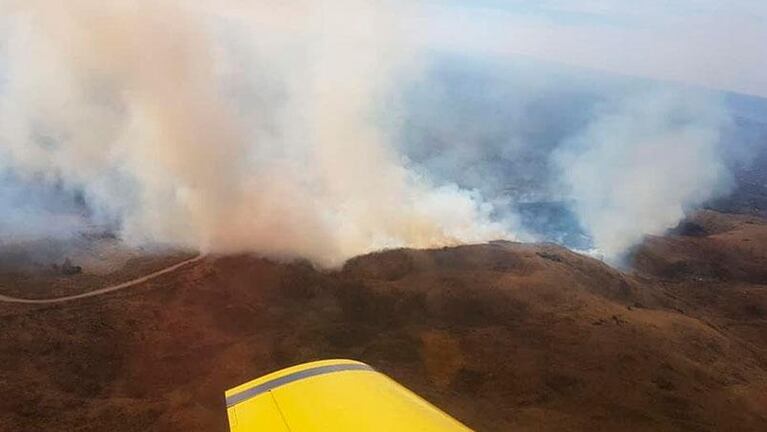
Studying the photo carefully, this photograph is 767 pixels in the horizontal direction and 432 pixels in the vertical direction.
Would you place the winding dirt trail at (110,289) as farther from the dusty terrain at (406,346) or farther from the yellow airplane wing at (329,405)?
the yellow airplane wing at (329,405)

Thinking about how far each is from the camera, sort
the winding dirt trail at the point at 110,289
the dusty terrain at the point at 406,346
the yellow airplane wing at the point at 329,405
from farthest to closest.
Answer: the winding dirt trail at the point at 110,289
the dusty terrain at the point at 406,346
the yellow airplane wing at the point at 329,405

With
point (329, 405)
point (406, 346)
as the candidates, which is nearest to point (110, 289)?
point (406, 346)

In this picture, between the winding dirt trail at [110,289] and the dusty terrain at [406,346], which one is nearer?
the dusty terrain at [406,346]

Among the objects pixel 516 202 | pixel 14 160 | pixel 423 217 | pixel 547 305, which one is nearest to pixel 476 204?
pixel 516 202

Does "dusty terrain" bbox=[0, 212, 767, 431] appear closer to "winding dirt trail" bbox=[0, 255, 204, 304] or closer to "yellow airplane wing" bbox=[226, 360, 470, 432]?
"winding dirt trail" bbox=[0, 255, 204, 304]

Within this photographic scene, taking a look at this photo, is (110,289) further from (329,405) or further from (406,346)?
(329,405)

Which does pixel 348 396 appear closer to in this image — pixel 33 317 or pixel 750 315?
pixel 33 317

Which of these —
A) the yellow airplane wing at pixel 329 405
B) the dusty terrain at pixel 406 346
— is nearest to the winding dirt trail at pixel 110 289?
the dusty terrain at pixel 406 346

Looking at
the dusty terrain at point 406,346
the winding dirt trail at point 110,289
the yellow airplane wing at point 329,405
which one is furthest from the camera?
the winding dirt trail at point 110,289

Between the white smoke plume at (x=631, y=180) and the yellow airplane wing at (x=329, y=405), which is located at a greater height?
the white smoke plume at (x=631, y=180)
